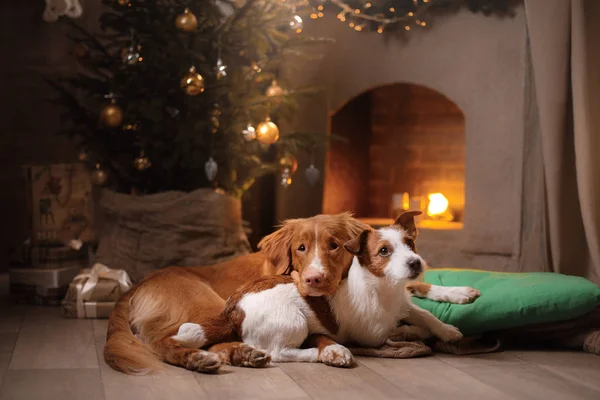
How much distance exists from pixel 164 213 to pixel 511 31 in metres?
2.14

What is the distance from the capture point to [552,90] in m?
3.48

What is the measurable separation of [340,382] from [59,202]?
2.18 m

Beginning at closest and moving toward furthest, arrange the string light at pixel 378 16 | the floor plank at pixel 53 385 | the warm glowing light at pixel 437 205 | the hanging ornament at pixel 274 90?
1. the floor plank at pixel 53 385
2. the hanging ornament at pixel 274 90
3. the string light at pixel 378 16
4. the warm glowing light at pixel 437 205

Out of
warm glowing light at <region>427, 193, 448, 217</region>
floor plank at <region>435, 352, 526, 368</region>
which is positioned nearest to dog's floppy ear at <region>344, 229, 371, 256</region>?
floor plank at <region>435, 352, 526, 368</region>

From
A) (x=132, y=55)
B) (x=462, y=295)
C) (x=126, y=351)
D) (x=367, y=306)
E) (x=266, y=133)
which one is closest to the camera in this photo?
(x=126, y=351)

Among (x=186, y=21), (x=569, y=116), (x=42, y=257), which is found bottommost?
(x=42, y=257)

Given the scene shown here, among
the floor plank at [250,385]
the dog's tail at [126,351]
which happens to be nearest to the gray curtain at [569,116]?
the floor plank at [250,385]

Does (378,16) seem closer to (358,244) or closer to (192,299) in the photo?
(358,244)

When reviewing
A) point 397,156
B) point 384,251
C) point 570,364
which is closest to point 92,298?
point 384,251

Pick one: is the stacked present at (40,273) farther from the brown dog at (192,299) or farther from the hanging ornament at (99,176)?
the brown dog at (192,299)

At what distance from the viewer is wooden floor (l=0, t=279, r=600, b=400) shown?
2141 millimetres

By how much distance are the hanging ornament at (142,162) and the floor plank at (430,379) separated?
6.00 ft

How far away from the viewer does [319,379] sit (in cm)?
227

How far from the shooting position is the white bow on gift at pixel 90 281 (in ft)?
10.8
